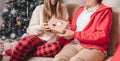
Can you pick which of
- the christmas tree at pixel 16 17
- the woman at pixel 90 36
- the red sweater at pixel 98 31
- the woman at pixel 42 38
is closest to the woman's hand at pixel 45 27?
the woman at pixel 42 38

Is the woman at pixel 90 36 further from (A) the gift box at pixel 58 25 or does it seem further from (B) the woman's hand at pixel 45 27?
(B) the woman's hand at pixel 45 27

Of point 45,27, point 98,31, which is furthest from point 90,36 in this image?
point 45,27

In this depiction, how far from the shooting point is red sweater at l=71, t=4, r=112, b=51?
2129 millimetres

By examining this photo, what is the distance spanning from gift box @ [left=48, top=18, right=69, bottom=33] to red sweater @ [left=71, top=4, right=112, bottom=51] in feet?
Result: 0.50

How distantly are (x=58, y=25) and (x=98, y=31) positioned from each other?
1.25 feet

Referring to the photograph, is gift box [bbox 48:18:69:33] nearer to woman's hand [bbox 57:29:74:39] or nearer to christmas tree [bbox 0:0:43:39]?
woman's hand [bbox 57:29:74:39]

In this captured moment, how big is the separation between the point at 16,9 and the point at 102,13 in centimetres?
141

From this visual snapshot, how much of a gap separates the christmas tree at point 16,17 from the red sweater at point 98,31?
103cm

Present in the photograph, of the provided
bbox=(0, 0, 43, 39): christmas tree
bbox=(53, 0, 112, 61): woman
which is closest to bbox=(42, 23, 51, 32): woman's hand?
bbox=(53, 0, 112, 61): woman

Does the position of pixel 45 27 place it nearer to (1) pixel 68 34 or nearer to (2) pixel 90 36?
(1) pixel 68 34

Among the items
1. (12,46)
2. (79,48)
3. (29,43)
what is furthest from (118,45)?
(12,46)

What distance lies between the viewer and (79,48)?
7.32ft

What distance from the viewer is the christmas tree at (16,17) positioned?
3.16 meters

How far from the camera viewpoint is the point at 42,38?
96.6 inches
